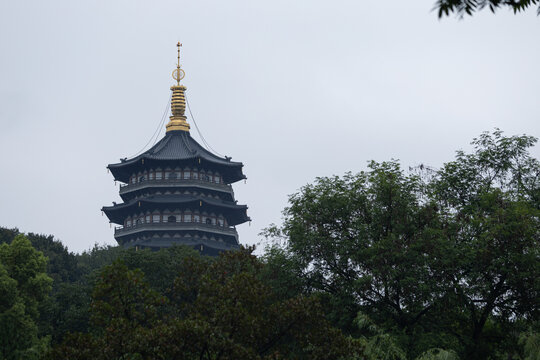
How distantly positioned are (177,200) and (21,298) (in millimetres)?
27947

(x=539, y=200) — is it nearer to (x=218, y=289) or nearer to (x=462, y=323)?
(x=462, y=323)

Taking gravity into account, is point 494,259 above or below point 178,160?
below

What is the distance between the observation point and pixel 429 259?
2745 cm

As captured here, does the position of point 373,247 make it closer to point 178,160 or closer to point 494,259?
point 494,259

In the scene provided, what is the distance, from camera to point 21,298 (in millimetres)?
38031

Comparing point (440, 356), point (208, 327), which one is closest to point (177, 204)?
point (440, 356)

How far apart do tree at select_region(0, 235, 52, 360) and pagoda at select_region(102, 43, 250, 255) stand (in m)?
24.5

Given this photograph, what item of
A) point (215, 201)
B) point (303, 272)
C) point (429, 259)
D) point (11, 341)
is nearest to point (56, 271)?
point (215, 201)

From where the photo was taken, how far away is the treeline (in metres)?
21.2


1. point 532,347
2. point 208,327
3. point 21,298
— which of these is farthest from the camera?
point 21,298

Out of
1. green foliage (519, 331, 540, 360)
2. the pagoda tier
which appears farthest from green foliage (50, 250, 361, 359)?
the pagoda tier

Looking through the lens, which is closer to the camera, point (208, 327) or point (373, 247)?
point (208, 327)

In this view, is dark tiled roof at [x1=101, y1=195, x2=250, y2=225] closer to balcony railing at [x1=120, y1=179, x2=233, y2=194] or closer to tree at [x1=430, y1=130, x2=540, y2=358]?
balcony railing at [x1=120, y1=179, x2=233, y2=194]

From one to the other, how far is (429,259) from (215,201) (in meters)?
41.1
